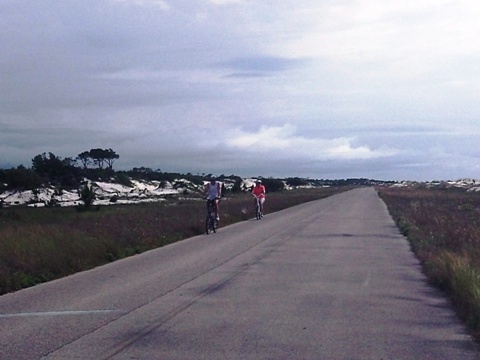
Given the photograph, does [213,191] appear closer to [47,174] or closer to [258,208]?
[258,208]

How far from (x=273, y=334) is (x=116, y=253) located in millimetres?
10902

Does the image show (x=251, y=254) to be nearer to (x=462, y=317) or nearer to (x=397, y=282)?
(x=397, y=282)

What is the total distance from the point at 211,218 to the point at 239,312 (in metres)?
17.0

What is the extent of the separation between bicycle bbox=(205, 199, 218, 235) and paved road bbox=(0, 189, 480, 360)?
872 cm

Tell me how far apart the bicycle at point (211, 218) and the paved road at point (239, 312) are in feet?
28.6

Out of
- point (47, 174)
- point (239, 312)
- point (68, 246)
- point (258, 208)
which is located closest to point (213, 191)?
point (258, 208)

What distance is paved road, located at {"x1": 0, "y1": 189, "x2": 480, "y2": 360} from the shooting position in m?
8.55

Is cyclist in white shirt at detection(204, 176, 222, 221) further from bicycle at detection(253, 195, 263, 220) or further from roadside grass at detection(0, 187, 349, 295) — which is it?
bicycle at detection(253, 195, 263, 220)

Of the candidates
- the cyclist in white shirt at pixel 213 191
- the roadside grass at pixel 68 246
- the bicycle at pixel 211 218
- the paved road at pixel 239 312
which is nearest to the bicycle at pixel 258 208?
the cyclist in white shirt at pixel 213 191

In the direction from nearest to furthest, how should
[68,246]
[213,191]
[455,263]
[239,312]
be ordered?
[239,312]
[455,263]
[68,246]
[213,191]

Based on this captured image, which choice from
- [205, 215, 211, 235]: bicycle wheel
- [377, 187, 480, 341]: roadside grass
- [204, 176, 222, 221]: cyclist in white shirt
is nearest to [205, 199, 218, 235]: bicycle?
[205, 215, 211, 235]: bicycle wheel

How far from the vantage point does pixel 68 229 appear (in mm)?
21188

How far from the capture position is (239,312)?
1074 cm

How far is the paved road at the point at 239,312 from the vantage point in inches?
Result: 336
